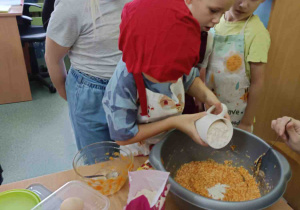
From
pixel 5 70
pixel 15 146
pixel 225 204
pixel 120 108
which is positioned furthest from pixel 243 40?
A: pixel 5 70

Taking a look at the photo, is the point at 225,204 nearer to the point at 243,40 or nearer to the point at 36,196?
the point at 36,196

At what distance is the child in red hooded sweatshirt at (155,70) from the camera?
1.95ft

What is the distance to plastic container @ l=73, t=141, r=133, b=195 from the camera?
0.74 m

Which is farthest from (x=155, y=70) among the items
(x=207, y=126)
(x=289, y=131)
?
(x=289, y=131)

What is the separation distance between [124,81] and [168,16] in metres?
0.26

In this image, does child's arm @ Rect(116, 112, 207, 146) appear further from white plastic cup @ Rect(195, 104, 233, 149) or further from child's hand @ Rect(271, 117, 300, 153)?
child's hand @ Rect(271, 117, 300, 153)

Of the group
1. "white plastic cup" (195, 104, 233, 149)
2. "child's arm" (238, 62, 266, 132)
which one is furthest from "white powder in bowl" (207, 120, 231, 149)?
"child's arm" (238, 62, 266, 132)

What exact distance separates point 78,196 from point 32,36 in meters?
2.53

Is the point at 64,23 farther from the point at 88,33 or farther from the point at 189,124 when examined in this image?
the point at 189,124

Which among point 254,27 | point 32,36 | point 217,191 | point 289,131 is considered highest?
point 254,27

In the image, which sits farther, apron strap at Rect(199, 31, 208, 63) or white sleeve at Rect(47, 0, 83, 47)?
apron strap at Rect(199, 31, 208, 63)

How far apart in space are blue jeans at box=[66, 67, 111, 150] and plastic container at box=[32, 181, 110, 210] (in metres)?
0.48

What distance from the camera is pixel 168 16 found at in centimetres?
59

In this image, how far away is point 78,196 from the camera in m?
0.68
